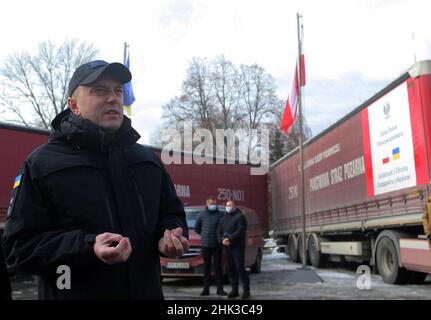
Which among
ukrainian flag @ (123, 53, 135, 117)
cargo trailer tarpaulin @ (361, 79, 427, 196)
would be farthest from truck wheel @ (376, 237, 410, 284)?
ukrainian flag @ (123, 53, 135, 117)

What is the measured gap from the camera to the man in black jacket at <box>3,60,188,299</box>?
1.70 m

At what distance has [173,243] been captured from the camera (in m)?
1.82

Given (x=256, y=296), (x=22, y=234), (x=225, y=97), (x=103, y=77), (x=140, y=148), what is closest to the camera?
(x=22, y=234)

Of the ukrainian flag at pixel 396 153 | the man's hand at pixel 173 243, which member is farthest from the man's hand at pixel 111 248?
the ukrainian flag at pixel 396 153

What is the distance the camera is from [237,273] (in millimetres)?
8375

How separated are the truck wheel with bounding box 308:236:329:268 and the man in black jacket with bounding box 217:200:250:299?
6.28m

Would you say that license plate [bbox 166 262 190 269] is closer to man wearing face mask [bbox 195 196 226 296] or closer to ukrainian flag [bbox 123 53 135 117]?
man wearing face mask [bbox 195 196 226 296]

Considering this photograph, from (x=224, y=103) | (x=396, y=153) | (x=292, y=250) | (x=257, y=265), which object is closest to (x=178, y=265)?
(x=257, y=265)

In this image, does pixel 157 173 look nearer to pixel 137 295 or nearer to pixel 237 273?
pixel 137 295

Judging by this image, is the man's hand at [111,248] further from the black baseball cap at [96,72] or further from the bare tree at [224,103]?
the bare tree at [224,103]

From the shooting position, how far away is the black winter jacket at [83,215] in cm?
171

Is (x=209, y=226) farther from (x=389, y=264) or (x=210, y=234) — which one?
(x=389, y=264)

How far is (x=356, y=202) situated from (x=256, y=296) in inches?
160

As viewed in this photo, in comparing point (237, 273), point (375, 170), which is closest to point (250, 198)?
point (375, 170)
